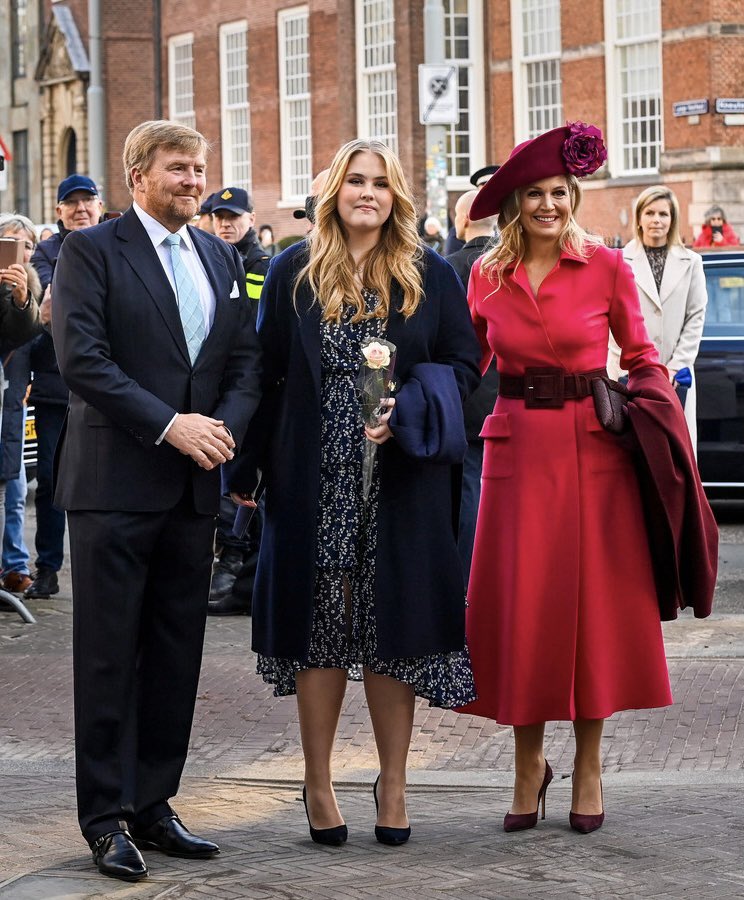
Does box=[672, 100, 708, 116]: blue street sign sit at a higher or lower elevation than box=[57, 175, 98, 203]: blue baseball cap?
higher

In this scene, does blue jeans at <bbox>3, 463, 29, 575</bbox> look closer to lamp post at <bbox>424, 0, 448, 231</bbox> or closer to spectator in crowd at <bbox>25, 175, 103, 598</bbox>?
spectator in crowd at <bbox>25, 175, 103, 598</bbox>

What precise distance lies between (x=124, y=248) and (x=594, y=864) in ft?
7.12

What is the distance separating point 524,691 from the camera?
5.15 meters

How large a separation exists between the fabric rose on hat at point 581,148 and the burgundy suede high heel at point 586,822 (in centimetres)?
193

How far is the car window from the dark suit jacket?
742 centimetres

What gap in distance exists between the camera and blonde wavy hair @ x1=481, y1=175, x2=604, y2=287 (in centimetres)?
523

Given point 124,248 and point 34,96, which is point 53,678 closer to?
point 124,248

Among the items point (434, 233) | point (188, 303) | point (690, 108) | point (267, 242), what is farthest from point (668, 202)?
point (690, 108)

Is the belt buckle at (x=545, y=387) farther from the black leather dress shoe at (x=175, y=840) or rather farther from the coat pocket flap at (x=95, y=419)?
the black leather dress shoe at (x=175, y=840)

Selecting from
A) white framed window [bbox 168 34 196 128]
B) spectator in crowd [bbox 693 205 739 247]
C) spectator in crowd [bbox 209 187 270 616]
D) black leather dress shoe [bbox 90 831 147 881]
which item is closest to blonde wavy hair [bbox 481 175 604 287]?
black leather dress shoe [bbox 90 831 147 881]

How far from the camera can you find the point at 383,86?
34.8 m

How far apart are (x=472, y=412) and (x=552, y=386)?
2.89m

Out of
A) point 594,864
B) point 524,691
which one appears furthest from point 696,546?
point 594,864

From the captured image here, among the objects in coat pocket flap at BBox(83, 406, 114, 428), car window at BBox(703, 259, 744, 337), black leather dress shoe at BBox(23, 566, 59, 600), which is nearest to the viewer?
coat pocket flap at BBox(83, 406, 114, 428)
